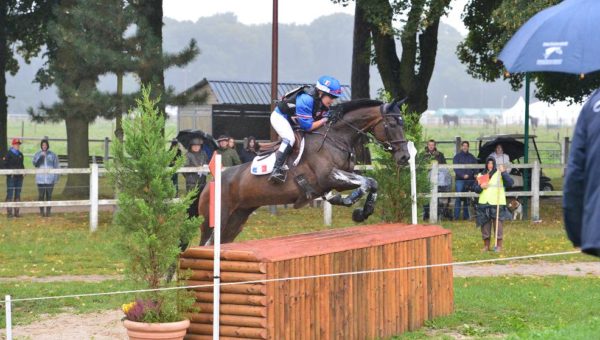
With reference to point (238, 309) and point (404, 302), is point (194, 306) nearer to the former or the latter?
point (238, 309)

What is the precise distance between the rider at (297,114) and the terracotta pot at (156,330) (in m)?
4.70

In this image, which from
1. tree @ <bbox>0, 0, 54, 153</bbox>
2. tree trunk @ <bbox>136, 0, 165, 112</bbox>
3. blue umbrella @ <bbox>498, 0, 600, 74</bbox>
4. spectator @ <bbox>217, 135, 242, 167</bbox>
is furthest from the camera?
tree @ <bbox>0, 0, 54, 153</bbox>

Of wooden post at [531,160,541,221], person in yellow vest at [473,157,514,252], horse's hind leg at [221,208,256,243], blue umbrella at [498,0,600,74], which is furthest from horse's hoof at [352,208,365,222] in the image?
wooden post at [531,160,541,221]

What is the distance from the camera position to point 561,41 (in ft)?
23.0

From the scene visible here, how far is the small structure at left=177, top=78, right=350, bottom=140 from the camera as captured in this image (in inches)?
1581

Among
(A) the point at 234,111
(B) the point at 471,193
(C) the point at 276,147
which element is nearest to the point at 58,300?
(C) the point at 276,147

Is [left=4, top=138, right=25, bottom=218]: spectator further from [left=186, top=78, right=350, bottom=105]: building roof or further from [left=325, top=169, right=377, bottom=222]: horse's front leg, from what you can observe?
[left=186, top=78, right=350, bottom=105]: building roof

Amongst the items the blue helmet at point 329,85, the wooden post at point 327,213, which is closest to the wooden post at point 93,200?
the wooden post at point 327,213

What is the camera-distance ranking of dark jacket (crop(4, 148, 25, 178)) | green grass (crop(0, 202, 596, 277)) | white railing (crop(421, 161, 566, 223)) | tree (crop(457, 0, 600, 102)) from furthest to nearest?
tree (crop(457, 0, 600, 102)) → dark jacket (crop(4, 148, 25, 178)) → white railing (crop(421, 161, 566, 223)) → green grass (crop(0, 202, 596, 277))

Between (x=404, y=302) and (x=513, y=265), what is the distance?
22.1 feet

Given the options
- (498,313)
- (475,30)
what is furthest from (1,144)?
Result: (498,313)

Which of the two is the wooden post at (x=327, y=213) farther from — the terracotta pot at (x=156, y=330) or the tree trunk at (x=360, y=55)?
the terracotta pot at (x=156, y=330)

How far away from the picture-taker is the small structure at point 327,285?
32.4 feet

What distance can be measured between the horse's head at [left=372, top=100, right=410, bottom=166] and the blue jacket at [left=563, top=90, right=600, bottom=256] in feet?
29.6
